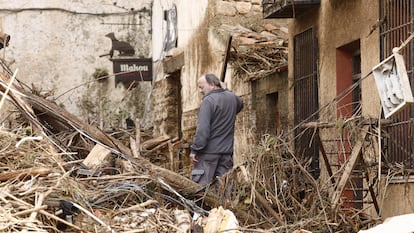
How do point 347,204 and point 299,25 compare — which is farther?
point 299,25

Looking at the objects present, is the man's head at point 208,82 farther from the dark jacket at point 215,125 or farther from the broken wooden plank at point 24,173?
the broken wooden plank at point 24,173

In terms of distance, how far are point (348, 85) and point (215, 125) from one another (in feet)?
6.79

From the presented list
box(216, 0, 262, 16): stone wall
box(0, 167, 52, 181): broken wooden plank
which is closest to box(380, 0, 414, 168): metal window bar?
box(0, 167, 52, 181): broken wooden plank

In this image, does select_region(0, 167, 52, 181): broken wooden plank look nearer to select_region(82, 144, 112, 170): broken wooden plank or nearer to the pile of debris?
the pile of debris

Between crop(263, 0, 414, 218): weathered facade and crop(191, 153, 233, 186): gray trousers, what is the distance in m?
0.99

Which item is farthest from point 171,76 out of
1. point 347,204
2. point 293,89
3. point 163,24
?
point 347,204

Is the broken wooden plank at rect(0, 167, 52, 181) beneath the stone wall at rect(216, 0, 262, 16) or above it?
beneath

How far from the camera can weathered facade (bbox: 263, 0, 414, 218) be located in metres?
9.18

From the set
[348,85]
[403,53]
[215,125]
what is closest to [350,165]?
[403,53]

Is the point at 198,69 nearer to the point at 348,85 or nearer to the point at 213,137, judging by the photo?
the point at 348,85

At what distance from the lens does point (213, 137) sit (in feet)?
33.8

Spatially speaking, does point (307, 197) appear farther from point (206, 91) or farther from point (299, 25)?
point (299, 25)

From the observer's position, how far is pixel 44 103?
10.1 metres

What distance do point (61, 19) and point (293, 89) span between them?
8.51 m
